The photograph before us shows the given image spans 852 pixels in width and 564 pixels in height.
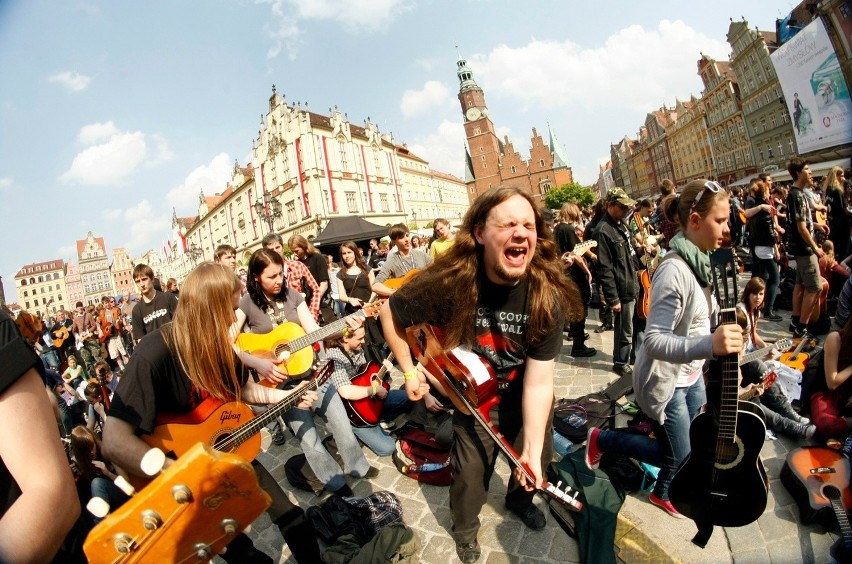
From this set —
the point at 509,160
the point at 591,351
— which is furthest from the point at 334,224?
the point at 509,160

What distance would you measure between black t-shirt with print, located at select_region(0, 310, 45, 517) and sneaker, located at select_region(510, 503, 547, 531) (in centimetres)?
284

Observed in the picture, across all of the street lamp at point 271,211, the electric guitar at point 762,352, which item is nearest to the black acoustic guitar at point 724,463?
Result: the electric guitar at point 762,352

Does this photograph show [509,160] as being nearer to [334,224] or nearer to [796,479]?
[334,224]

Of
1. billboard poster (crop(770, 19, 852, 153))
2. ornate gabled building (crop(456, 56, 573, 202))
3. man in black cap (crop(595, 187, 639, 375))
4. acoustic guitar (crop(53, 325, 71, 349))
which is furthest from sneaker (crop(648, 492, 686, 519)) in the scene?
ornate gabled building (crop(456, 56, 573, 202))

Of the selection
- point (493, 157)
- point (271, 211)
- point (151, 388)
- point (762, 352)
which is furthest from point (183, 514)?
point (493, 157)

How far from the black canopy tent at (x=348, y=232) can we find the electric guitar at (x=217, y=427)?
1274 cm

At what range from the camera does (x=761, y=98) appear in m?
43.9

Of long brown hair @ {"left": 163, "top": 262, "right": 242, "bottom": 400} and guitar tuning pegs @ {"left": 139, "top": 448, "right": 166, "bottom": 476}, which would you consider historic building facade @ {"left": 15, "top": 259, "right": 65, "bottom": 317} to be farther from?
guitar tuning pegs @ {"left": 139, "top": 448, "right": 166, "bottom": 476}

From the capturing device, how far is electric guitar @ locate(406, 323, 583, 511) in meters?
2.22

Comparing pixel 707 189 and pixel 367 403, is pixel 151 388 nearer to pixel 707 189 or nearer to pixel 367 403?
pixel 367 403

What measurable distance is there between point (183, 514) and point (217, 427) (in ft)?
4.31

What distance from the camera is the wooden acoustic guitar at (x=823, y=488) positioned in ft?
7.50

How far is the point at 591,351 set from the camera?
6109 millimetres

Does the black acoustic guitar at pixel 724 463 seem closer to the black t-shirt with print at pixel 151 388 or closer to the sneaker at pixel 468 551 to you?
the sneaker at pixel 468 551
